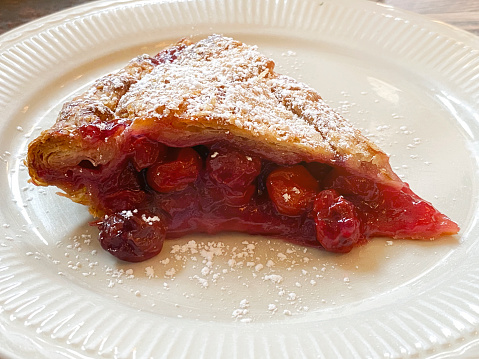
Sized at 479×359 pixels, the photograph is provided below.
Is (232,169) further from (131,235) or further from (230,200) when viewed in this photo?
(131,235)

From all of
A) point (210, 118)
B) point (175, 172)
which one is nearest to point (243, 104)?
point (210, 118)

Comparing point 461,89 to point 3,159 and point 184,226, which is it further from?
point 3,159

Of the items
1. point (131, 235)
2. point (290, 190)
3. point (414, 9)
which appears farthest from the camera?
point (414, 9)

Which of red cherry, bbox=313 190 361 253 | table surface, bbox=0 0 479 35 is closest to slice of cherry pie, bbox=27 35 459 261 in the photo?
red cherry, bbox=313 190 361 253

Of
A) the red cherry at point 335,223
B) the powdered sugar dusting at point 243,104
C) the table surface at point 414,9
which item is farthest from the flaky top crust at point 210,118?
the table surface at point 414,9

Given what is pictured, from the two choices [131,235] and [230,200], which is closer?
[131,235]

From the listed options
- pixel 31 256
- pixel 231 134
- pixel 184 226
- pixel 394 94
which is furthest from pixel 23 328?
pixel 394 94

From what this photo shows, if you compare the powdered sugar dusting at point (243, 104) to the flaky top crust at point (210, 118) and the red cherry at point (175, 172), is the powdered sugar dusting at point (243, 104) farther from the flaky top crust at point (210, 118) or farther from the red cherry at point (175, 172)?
the red cherry at point (175, 172)
